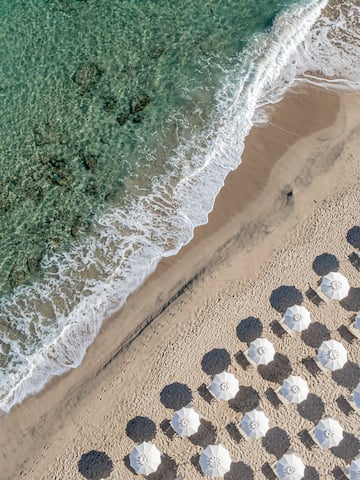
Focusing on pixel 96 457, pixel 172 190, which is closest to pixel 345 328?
pixel 172 190

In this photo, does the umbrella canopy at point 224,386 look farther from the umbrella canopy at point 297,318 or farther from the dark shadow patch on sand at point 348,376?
the dark shadow patch on sand at point 348,376

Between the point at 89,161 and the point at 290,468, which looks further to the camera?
the point at 89,161

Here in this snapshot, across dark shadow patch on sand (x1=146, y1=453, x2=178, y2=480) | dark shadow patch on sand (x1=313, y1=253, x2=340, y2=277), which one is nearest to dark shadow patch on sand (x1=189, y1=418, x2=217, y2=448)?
dark shadow patch on sand (x1=146, y1=453, x2=178, y2=480)

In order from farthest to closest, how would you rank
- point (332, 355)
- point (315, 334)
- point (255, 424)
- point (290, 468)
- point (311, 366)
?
point (315, 334), point (311, 366), point (332, 355), point (255, 424), point (290, 468)

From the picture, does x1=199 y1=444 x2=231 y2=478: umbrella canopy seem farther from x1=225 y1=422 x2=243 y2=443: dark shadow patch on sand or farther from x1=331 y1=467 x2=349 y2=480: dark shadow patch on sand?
x1=331 y1=467 x2=349 y2=480: dark shadow patch on sand

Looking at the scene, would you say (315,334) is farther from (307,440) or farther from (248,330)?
(307,440)

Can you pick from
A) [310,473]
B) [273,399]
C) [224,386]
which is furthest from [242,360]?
[310,473]
